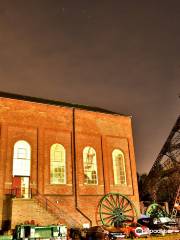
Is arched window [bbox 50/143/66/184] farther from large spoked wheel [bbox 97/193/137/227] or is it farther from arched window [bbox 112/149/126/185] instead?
arched window [bbox 112/149/126/185]

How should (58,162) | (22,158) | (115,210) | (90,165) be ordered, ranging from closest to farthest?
(22,158) → (58,162) → (115,210) → (90,165)

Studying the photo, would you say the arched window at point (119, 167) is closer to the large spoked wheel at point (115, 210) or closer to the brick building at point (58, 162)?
the brick building at point (58, 162)

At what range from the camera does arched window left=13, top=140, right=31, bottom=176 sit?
2188cm

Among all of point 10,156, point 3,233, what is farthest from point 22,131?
point 3,233

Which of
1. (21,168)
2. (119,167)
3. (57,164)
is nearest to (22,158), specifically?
(21,168)

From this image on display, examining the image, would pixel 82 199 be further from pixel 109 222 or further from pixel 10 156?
pixel 10 156

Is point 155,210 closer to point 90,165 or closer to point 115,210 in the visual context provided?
point 115,210

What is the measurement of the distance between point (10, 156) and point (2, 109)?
3683 mm

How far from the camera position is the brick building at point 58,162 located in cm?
2100

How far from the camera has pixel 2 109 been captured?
2273cm

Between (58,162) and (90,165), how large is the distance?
2.96 meters

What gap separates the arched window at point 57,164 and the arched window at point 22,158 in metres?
1.89

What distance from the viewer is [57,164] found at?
Result: 928 inches

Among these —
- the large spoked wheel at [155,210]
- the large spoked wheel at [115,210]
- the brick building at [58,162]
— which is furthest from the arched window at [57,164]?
the large spoked wheel at [155,210]
